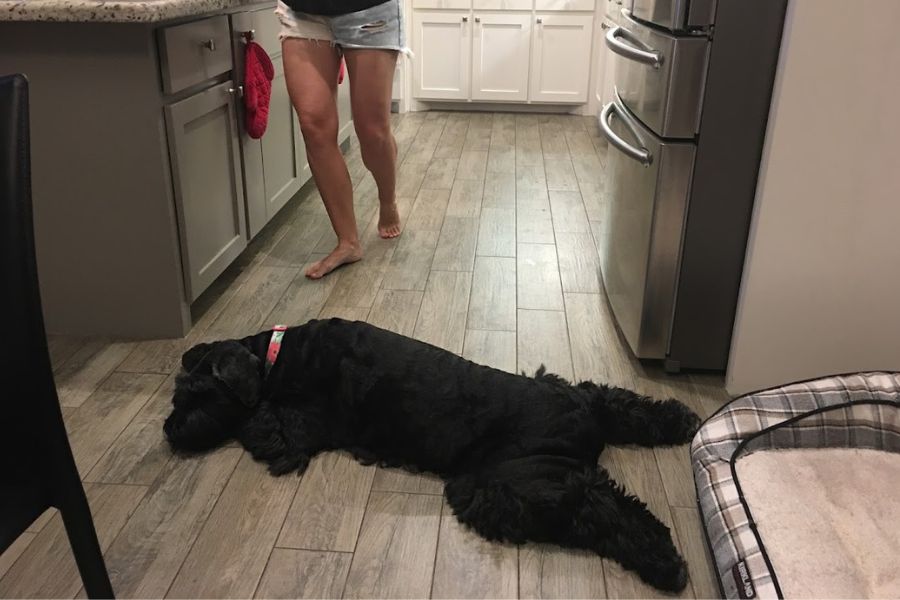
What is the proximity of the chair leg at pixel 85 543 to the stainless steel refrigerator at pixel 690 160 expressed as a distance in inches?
50.2

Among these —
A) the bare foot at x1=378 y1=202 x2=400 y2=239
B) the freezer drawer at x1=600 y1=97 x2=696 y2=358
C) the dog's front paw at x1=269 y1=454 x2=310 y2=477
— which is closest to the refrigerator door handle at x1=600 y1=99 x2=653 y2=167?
the freezer drawer at x1=600 y1=97 x2=696 y2=358

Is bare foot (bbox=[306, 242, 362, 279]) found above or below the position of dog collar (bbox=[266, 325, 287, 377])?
below

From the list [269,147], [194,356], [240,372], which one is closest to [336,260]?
[269,147]

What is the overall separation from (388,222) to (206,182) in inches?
31.5

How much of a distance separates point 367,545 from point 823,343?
1082 mm

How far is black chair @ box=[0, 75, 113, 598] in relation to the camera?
77 cm

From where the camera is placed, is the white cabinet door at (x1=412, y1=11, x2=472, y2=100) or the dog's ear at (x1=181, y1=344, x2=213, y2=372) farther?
the white cabinet door at (x1=412, y1=11, x2=472, y2=100)

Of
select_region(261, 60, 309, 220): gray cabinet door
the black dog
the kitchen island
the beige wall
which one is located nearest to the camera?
the black dog

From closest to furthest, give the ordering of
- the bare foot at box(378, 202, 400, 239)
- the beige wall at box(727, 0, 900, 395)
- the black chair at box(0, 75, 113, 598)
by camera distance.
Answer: the black chair at box(0, 75, 113, 598), the beige wall at box(727, 0, 900, 395), the bare foot at box(378, 202, 400, 239)

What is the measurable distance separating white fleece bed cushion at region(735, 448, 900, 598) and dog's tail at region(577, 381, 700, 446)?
0.24m

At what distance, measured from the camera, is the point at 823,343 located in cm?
170

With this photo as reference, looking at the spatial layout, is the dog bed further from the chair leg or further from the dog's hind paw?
the chair leg

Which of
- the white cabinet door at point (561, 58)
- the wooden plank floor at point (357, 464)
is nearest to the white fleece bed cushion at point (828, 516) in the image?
the wooden plank floor at point (357, 464)

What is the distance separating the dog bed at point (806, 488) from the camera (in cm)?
114
